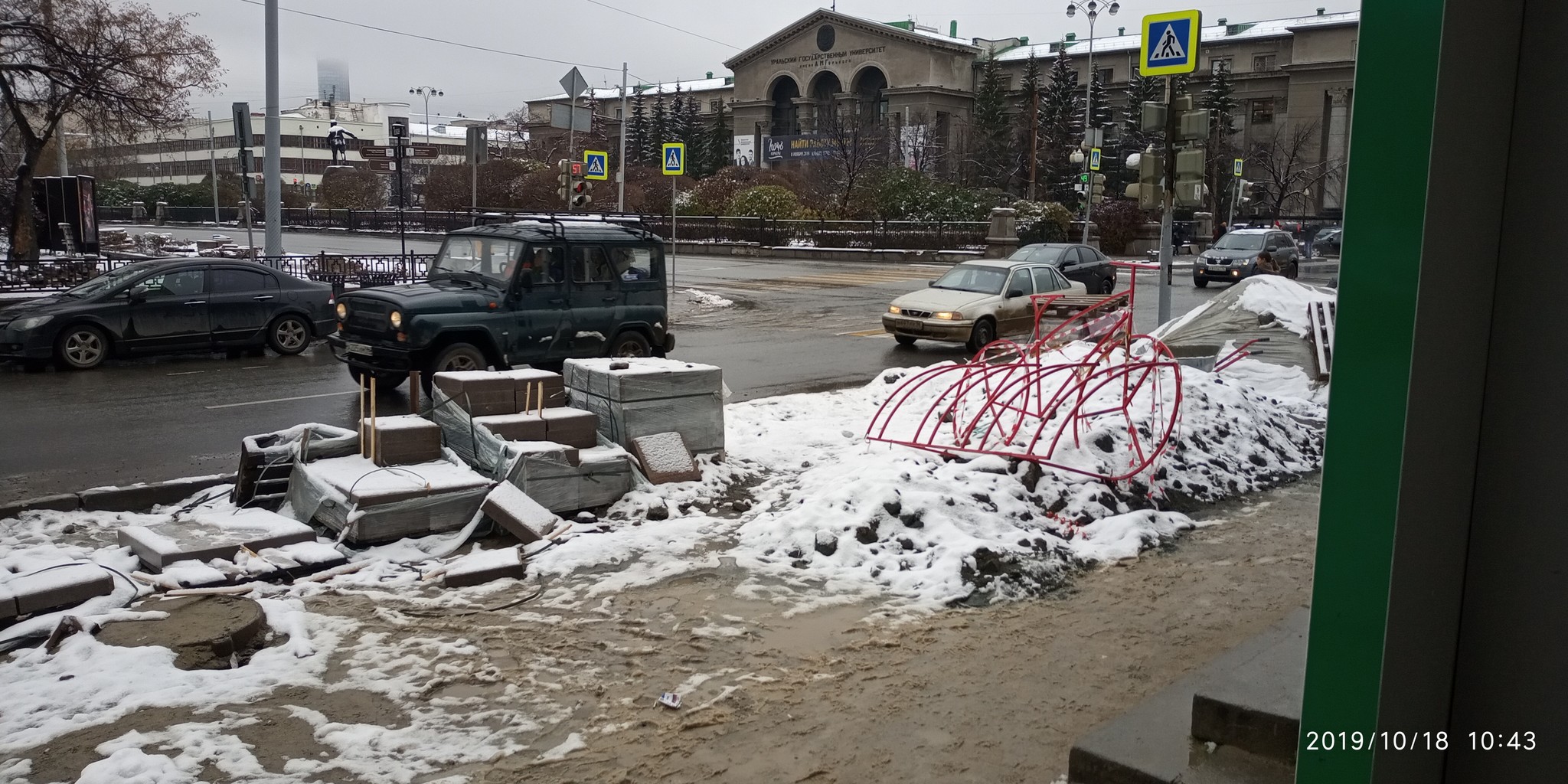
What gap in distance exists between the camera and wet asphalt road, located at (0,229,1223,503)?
962cm

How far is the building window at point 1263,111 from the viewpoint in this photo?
73938mm

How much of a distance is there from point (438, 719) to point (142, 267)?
1391 centimetres

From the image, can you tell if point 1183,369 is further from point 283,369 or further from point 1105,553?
point 283,369

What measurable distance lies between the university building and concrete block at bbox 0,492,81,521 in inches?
2471

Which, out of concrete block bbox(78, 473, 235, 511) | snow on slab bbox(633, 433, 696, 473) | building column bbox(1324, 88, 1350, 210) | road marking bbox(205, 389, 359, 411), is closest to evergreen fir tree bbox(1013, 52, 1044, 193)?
building column bbox(1324, 88, 1350, 210)

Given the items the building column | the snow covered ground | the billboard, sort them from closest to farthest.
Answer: the snow covered ground < the building column < the billboard

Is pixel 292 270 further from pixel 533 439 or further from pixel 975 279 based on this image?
pixel 533 439

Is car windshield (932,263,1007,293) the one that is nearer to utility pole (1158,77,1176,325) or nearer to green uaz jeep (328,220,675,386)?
utility pole (1158,77,1176,325)

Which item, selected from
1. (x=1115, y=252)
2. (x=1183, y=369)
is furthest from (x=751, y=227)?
(x=1183, y=369)

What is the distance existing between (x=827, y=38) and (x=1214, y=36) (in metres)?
28.7

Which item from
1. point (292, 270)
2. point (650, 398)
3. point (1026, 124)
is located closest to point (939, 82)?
point (1026, 124)

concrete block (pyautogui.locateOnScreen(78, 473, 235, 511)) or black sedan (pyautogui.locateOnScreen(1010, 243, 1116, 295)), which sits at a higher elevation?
black sedan (pyautogui.locateOnScreen(1010, 243, 1116, 295))

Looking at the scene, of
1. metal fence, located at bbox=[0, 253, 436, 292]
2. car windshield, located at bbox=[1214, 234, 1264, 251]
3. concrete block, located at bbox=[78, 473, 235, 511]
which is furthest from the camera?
car windshield, located at bbox=[1214, 234, 1264, 251]

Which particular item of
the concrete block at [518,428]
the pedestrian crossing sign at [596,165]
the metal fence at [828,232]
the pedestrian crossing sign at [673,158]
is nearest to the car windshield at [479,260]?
the concrete block at [518,428]
